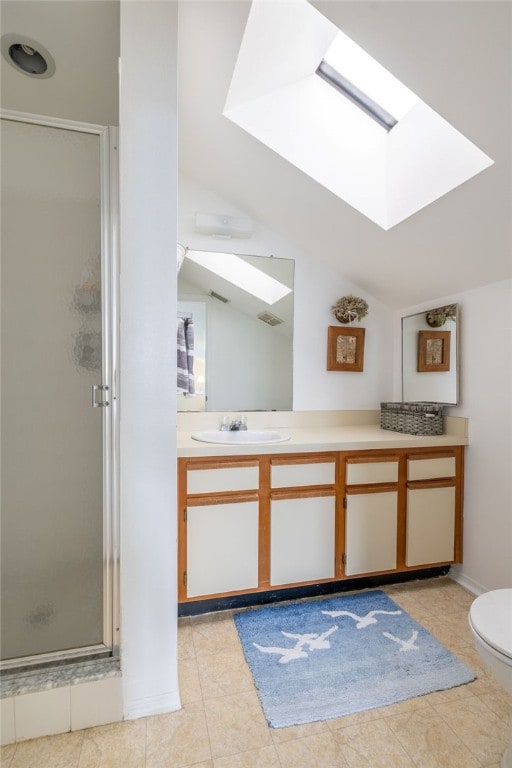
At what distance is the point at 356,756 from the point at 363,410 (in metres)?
1.85

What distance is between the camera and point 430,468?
216 centimetres

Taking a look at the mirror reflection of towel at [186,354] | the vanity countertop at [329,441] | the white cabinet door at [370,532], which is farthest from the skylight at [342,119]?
the white cabinet door at [370,532]

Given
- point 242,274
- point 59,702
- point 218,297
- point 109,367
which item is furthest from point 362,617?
point 242,274

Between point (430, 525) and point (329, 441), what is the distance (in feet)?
2.65

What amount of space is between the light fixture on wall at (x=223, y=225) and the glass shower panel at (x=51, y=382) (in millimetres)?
908

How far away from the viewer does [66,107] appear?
5.82 ft

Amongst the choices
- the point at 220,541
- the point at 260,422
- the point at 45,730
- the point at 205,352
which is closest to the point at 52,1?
the point at 205,352

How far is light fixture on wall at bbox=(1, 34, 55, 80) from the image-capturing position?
1.45m

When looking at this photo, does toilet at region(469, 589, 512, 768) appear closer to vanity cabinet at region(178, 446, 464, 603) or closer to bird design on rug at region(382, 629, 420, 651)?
bird design on rug at region(382, 629, 420, 651)

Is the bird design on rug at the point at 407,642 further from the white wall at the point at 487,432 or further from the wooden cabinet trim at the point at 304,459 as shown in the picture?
the wooden cabinet trim at the point at 304,459

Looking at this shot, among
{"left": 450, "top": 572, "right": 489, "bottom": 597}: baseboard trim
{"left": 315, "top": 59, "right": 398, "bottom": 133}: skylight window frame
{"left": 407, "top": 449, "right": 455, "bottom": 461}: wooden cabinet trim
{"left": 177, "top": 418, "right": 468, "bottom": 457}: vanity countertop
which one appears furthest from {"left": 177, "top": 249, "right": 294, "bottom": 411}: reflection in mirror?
{"left": 450, "top": 572, "right": 489, "bottom": 597}: baseboard trim

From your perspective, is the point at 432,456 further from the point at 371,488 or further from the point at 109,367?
the point at 109,367

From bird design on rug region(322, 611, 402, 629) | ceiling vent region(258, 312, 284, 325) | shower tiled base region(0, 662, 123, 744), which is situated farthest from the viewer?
ceiling vent region(258, 312, 284, 325)

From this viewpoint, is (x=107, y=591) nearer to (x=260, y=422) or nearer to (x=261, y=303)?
(x=260, y=422)
